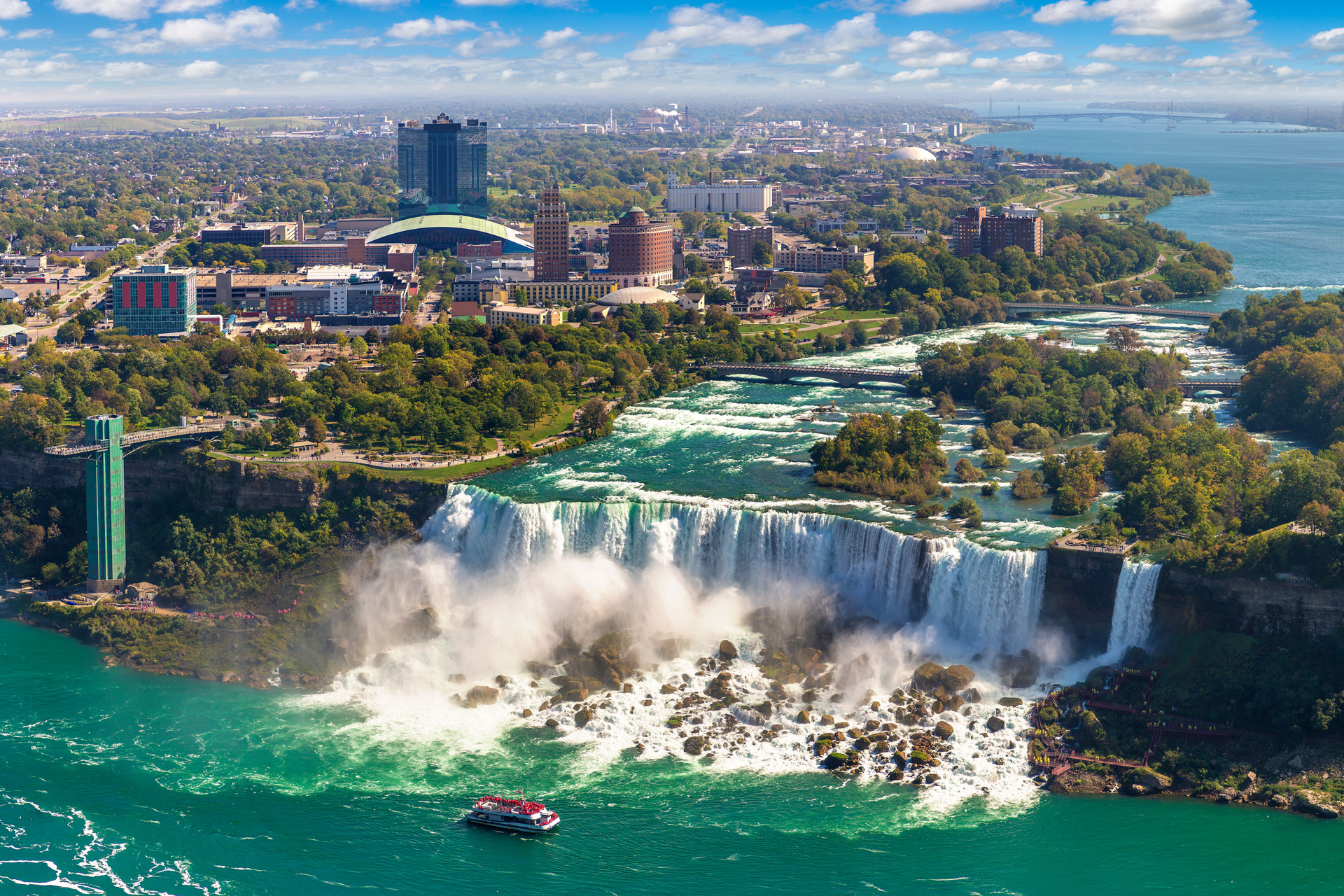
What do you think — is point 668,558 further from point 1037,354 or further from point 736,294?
point 736,294

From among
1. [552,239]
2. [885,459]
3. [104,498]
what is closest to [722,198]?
[552,239]

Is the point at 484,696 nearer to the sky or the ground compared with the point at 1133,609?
nearer to the ground

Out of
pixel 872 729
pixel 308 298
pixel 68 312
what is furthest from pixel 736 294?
pixel 872 729

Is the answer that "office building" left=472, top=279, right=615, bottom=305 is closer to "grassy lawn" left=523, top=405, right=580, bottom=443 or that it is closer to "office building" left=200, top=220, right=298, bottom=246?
"office building" left=200, top=220, right=298, bottom=246

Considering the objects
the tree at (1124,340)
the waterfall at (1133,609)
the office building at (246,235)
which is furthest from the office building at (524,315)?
the waterfall at (1133,609)

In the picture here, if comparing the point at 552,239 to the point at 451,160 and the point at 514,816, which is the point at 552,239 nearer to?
the point at 451,160

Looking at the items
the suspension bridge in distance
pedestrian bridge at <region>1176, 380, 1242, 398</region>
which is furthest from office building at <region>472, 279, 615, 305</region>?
the suspension bridge in distance
